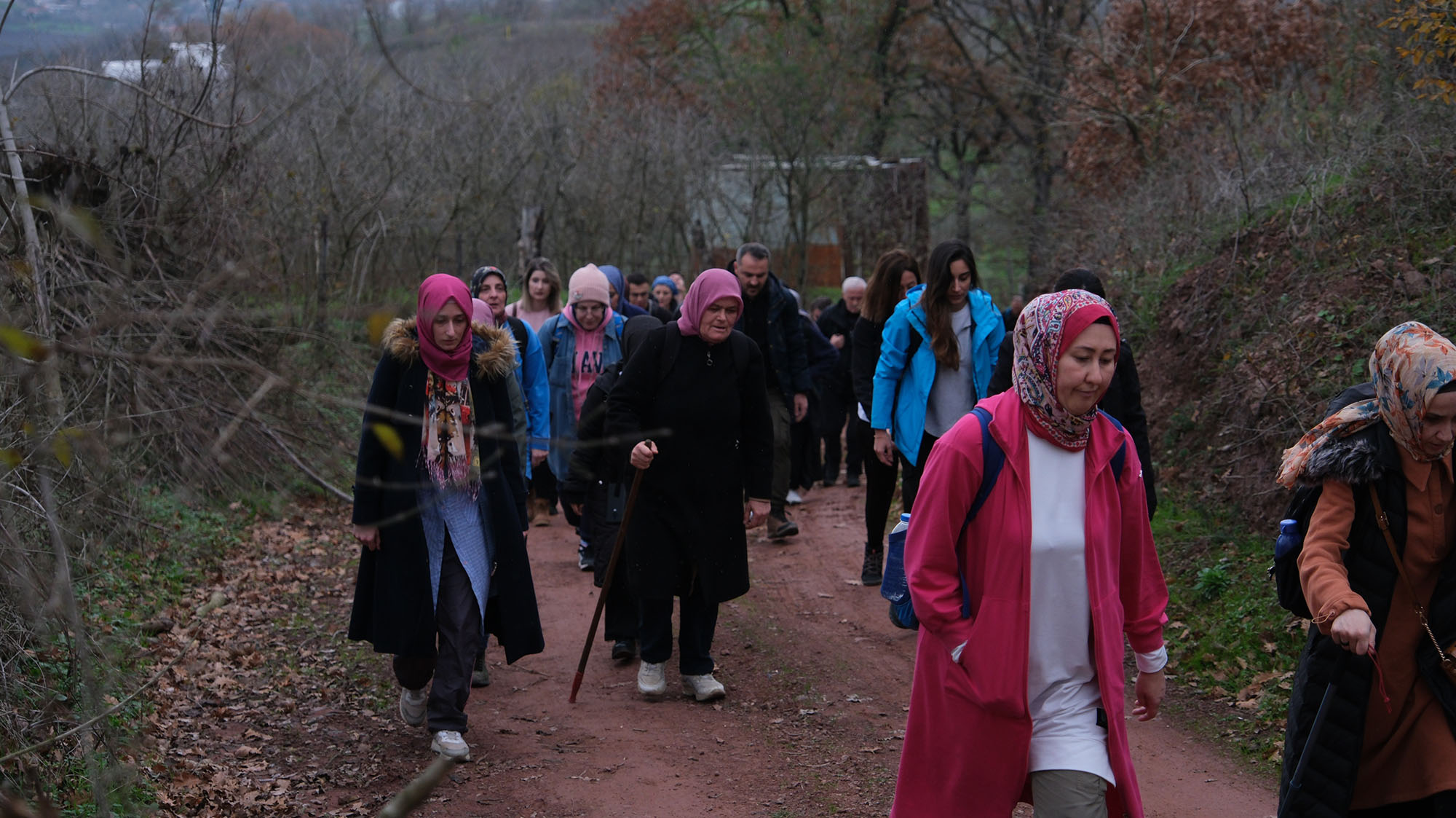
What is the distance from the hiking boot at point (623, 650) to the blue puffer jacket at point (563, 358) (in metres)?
2.33

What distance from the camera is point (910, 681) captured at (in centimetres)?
727

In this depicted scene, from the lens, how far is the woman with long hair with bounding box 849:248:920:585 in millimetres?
8688

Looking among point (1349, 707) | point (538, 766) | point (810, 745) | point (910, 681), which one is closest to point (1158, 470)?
point (910, 681)

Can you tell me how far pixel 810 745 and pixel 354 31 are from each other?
16514mm

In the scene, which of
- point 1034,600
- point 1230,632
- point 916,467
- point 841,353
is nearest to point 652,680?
point 916,467

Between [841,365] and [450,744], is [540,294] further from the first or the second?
[450,744]

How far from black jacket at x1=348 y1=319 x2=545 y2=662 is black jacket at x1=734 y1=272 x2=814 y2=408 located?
405 cm

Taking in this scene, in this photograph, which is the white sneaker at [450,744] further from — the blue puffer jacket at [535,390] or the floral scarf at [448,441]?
the blue puffer jacket at [535,390]

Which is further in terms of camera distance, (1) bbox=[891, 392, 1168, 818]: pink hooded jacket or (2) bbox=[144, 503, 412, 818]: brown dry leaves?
(2) bbox=[144, 503, 412, 818]: brown dry leaves

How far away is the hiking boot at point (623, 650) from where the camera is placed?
7.64m

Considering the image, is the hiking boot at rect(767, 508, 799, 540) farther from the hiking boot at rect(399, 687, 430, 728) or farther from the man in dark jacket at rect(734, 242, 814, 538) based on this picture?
the hiking boot at rect(399, 687, 430, 728)

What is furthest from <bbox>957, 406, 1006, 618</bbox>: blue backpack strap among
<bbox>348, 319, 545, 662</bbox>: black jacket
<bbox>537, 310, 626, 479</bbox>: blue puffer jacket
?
<bbox>537, 310, 626, 479</bbox>: blue puffer jacket

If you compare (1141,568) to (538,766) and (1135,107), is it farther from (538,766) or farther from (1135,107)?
(1135,107)

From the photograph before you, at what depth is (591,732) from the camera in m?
6.51
